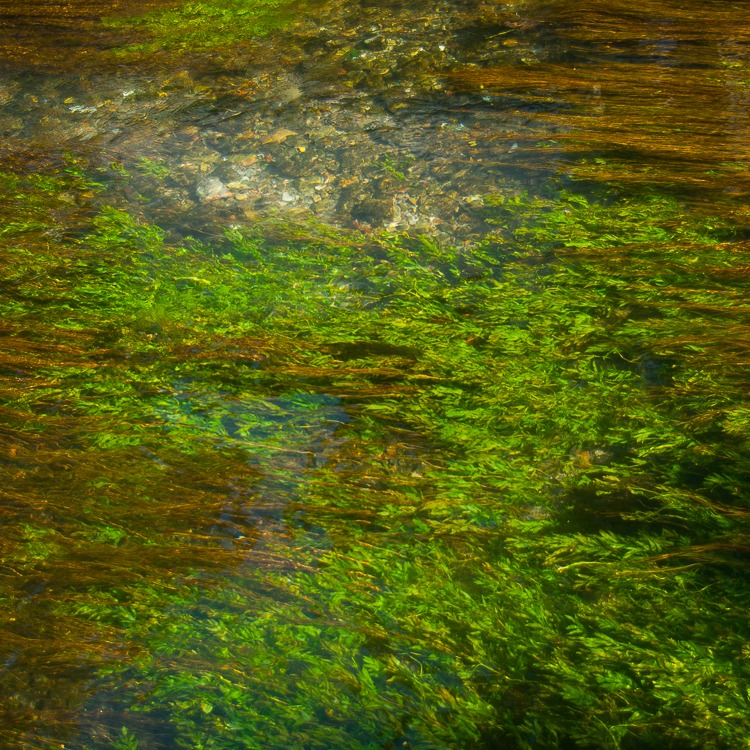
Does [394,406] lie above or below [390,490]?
above

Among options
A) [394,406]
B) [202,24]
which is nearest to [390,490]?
[394,406]

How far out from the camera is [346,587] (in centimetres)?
243

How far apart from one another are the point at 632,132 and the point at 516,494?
98.3 inches

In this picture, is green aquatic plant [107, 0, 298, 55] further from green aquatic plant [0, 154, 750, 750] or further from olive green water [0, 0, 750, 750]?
green aquatic plant [0, 154, 750, 750]

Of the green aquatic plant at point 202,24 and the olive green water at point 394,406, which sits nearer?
the olive green water at point 394,406

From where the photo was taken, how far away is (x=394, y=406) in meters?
2.94

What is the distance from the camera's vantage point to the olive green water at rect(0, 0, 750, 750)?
2184mm

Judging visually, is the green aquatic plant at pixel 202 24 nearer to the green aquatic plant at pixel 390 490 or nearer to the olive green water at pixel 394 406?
the olive green water at pixel 394 406

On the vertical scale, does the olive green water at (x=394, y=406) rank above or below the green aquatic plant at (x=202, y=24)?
below

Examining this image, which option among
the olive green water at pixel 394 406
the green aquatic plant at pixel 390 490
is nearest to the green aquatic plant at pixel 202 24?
the olive green water at pixel 394 406

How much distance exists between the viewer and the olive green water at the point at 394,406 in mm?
2184

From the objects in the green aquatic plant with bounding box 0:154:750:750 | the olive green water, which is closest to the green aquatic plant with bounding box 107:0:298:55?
the olive green water

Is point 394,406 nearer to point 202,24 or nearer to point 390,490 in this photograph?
point 390,490

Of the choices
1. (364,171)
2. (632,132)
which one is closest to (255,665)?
(364,171)
